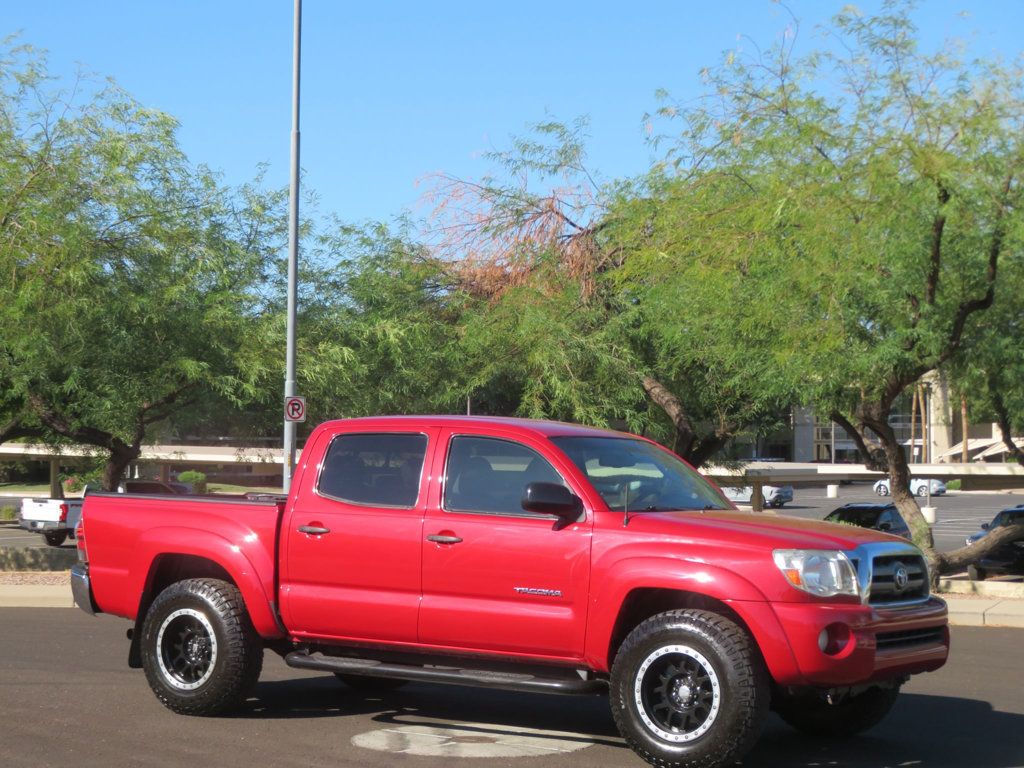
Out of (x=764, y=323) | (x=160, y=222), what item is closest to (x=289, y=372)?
(x=160, y=222)

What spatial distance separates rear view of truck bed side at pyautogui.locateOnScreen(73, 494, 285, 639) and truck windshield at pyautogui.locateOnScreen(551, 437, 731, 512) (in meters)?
2.03

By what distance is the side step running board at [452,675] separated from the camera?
7.07 meters

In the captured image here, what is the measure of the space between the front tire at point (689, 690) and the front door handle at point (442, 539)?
1.17 meters

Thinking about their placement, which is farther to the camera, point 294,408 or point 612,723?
point 294,408

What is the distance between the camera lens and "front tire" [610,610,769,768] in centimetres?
655

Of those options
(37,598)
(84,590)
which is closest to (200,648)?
(84,590)

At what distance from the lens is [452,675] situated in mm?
7348

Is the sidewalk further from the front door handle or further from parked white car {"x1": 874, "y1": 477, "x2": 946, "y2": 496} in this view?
parked white car {"x1": 874, "y1": 477, "x2": 946, "y2": 496}

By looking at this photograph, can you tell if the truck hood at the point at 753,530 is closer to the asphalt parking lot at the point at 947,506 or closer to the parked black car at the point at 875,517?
the parked black car at the point at 875,517

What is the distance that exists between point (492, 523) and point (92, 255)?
13.9 m

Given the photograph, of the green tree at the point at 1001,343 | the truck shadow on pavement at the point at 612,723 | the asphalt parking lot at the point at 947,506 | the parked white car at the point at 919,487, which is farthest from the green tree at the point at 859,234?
the parked white car at the point at 919,487

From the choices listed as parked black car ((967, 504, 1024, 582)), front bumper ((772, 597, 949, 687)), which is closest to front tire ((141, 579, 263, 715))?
front bumper ((772, 597, 949, 687))

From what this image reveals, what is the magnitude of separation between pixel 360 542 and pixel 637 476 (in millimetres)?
1714

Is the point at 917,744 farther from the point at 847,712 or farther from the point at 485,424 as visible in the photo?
the point at 485,424
